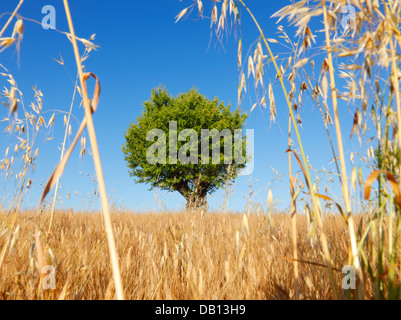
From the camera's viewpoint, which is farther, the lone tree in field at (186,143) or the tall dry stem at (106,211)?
the lone tree in field at (186,143)

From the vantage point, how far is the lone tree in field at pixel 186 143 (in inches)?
753

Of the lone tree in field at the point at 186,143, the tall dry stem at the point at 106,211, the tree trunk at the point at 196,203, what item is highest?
the lone tree in field at the point at 186,143

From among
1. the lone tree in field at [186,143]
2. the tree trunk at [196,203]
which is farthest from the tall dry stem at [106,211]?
the lone tree in field at [186,143]

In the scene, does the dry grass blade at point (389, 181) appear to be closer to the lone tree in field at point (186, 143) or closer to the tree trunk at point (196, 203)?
the tree trunk at point (196, 203)

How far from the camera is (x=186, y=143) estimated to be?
18.6 metres

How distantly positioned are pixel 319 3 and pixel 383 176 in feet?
2.27

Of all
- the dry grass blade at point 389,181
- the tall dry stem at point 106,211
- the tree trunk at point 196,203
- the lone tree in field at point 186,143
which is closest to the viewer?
the tall dry stem at point 106,211

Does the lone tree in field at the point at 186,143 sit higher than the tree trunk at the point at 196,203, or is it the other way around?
the lone tree in field at the point at 186,143

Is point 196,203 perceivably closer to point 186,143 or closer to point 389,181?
point 186,143

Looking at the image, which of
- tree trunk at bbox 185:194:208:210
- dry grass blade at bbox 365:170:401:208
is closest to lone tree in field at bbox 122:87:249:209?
tree trunk at bbox 185:194:208:210

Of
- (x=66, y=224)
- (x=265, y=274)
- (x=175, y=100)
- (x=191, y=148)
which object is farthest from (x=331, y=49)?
(x=175, y=100)

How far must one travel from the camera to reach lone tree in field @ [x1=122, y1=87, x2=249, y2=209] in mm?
19125

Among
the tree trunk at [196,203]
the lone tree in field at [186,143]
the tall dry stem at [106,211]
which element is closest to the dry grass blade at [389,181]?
the tall dry stem at [106,211]

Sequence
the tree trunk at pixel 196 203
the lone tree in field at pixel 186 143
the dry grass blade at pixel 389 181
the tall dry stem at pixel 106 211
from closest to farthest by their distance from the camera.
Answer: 1. the tall dry stem at pixel 106 211
2. the dry grass blade at pixel 389 181
3. the tree trunk at pixel 196 203
4. the lone tree in field at pixel 186 143
